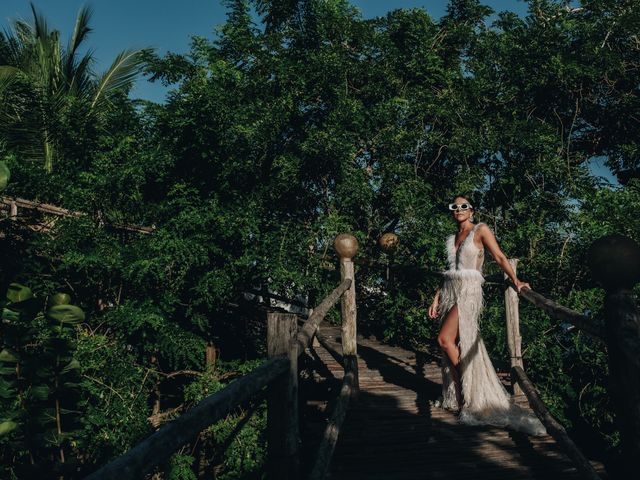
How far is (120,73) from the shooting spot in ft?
42.9

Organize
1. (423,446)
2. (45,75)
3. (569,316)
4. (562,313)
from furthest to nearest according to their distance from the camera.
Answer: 1. (45,75)
2. (423,446)
3. (562,313)
4. (569,316)

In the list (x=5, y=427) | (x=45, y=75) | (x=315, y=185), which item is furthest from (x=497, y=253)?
(x=45, y=75)

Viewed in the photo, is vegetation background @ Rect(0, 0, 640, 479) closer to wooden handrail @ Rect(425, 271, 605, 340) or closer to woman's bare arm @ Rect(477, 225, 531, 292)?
wooden handrail @ Rect(425, 271, 605, 340)

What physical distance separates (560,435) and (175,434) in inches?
114

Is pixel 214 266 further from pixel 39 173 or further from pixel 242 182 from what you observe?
pixel 39 173

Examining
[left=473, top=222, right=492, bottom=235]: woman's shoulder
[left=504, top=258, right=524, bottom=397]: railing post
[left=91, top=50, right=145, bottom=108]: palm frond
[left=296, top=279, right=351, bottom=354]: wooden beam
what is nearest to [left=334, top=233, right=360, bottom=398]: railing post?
[left=296, top=279, right=351, bottom=354]: wooden beam

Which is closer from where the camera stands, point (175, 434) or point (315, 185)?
point (175, 434)

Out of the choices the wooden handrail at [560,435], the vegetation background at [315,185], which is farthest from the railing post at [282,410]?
the vegetation background at [315,185]

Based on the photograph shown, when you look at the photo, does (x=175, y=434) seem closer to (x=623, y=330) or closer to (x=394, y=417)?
(x=623, y=330)

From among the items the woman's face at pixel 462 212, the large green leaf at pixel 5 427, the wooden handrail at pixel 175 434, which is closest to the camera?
the wooden handrail at pixel 175 434

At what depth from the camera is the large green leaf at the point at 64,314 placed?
2225 mm

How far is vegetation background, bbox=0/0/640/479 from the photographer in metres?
6.39

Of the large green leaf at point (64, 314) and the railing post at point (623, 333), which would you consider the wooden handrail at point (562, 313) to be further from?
the large green leaf at point (64, 314)

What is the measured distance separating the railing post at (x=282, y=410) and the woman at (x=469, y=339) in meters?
2.06
